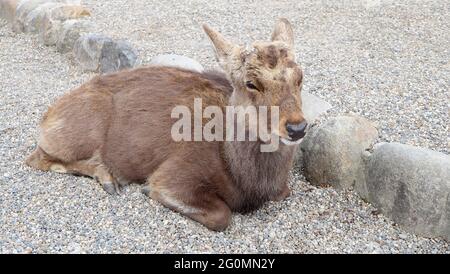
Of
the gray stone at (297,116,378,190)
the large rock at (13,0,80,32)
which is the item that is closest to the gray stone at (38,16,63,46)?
the large rock at (13,0,80,32)

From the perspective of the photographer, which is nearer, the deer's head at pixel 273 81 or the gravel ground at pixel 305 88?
the deer's head at pixel 273 81

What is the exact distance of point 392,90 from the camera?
7188mm

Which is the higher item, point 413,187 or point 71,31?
point 413,187

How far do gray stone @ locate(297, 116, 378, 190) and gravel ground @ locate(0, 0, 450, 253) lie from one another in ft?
0.55

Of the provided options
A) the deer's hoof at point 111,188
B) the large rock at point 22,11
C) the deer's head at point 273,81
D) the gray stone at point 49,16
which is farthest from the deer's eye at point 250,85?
the large rock at point 22,11

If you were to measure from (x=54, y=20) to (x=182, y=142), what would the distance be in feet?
20.2

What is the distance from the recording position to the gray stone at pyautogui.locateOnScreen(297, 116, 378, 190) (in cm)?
565

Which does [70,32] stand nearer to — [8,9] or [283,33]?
[8,9]

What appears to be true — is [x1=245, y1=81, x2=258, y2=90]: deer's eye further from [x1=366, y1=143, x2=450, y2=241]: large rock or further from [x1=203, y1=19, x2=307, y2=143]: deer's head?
[x1=366, y1=143, x2=450, y2=241]: large rock

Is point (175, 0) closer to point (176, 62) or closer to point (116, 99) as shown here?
point (176, 62)

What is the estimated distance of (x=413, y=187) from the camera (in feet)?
16.3

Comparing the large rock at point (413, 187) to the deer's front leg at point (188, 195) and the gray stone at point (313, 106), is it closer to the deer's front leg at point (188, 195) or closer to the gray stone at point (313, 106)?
the gray stone at point (313, 106)

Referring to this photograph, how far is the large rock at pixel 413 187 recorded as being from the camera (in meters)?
4.82

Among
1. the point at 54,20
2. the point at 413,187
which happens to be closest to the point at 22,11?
the point at 54,20
